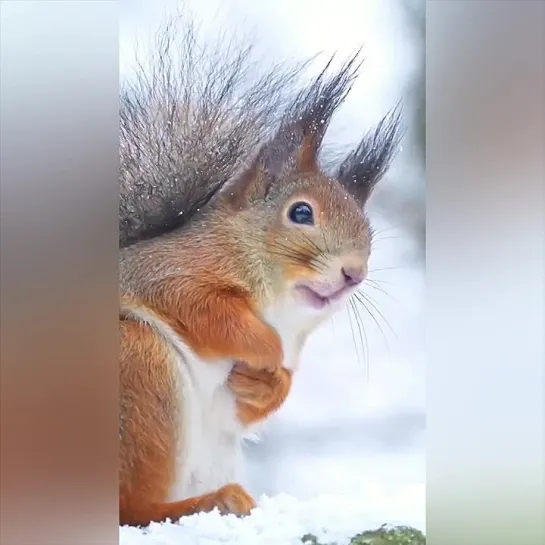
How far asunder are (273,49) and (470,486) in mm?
886

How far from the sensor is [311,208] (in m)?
1.15

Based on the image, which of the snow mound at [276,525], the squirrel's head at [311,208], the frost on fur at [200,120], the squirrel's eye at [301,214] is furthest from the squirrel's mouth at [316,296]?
the snow mound at [276,525]

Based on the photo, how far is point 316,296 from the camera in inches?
44.9

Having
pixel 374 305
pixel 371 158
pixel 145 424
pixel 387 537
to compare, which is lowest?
pixel 387 537

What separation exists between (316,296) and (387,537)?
472 millimetres

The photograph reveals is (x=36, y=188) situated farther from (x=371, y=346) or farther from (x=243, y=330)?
(x=371, y=346)

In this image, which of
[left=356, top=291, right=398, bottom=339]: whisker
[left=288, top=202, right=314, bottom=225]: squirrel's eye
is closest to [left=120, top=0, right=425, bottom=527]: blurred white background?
[left=356, top=291, right=398, bottom=339]: whisker

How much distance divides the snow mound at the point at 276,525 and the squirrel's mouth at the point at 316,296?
0.36 meters

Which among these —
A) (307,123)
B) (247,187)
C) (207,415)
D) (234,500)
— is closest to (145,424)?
(207,415)

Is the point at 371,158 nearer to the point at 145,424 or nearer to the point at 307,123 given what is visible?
the point at 307,123

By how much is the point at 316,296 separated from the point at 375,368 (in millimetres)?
174

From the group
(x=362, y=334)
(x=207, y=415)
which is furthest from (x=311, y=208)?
(x=207, y=415)

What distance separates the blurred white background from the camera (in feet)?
3.73

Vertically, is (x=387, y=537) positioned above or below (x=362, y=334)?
below
